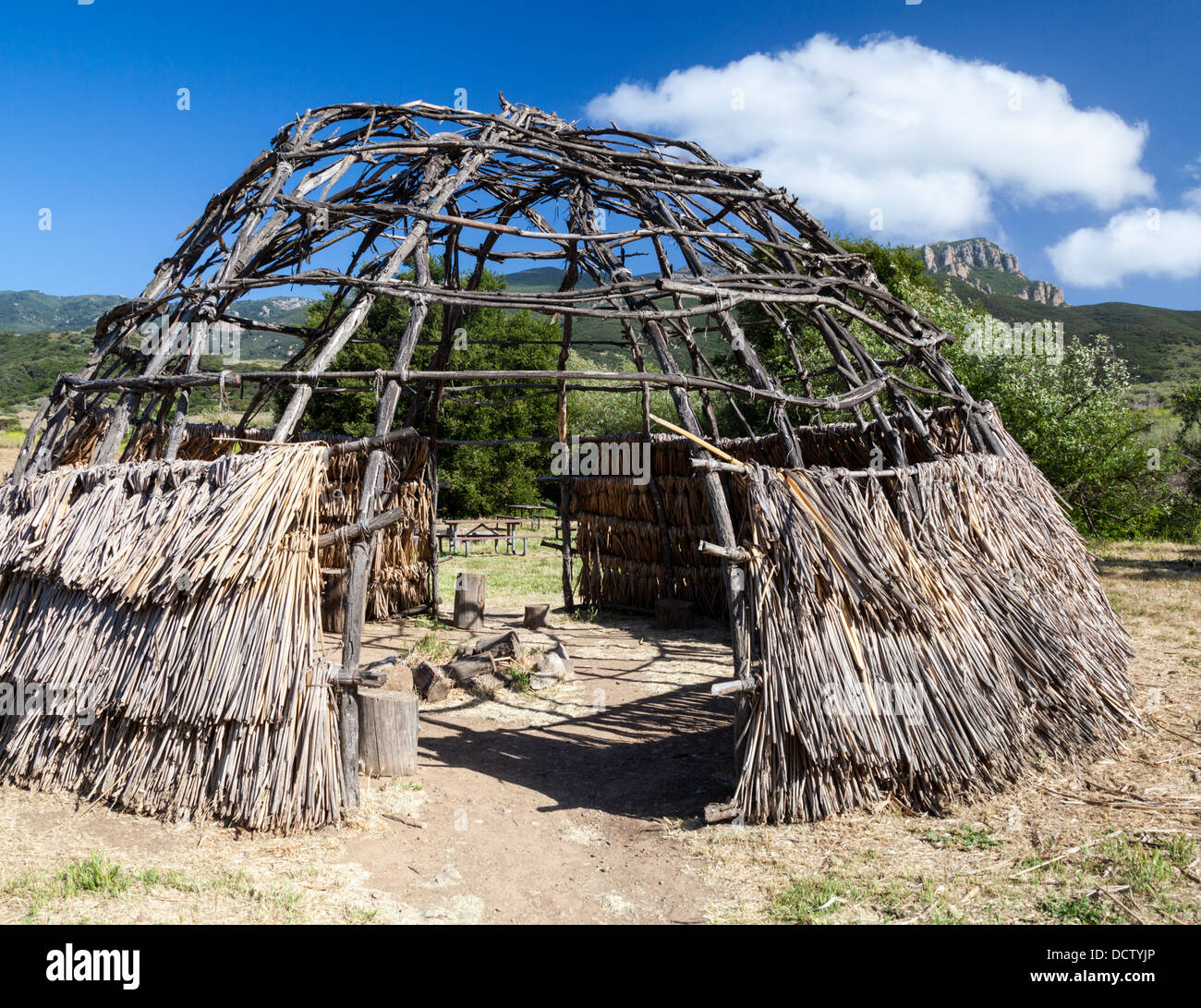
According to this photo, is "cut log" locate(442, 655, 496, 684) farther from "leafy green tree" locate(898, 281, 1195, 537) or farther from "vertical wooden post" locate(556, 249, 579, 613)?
"leafy green tree" locate(898, 281, 1195, 537)

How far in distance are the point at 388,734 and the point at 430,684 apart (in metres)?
2.16

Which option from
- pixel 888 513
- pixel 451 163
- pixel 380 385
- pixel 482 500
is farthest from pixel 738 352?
pixel 482 500

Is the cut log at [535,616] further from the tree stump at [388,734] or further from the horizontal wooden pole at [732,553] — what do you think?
the horizontal wooden pole at [732,553]

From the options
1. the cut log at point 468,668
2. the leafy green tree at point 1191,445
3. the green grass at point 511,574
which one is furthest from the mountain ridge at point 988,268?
the cut log at point 468,668

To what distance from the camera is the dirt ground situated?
156 inches

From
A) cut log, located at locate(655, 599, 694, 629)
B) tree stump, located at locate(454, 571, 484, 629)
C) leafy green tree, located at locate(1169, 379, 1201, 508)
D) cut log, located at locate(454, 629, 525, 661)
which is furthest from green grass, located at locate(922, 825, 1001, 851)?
leafy green tree, located at locate(1169, 379, 1201, 508)

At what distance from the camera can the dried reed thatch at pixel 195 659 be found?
473 centimetres

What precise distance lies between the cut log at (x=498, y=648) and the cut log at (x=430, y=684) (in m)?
0.96

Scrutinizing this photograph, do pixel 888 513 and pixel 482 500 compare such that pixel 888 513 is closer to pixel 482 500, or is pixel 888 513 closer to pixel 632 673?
pixel 632 673

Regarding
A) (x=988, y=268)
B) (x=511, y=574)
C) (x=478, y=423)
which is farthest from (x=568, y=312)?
(x=988, y=268)

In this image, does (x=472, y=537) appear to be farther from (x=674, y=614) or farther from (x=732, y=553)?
(x=732, y=553)

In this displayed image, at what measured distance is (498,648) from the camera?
360 inches
